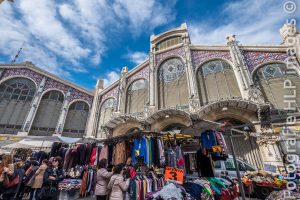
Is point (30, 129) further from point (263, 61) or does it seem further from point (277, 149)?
point (263, 61)

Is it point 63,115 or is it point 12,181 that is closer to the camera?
point 12,181

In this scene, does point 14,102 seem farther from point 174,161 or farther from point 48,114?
point 174,161

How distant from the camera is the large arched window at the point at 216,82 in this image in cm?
1171

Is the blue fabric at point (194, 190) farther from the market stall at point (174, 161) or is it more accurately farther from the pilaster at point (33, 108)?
the pilaster at point (33, 108)

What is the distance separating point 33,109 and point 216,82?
2030 cm

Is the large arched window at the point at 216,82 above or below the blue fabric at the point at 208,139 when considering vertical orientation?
above

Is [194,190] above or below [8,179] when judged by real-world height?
below

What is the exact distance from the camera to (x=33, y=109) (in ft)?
57.5

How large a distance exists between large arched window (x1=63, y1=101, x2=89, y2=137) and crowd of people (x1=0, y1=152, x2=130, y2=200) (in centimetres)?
1309

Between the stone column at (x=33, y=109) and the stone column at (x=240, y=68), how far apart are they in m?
21.5

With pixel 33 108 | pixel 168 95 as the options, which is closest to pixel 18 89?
pixel 33 108

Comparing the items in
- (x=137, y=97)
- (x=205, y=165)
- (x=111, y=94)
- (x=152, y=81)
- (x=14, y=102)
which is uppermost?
(x=111, y=94)

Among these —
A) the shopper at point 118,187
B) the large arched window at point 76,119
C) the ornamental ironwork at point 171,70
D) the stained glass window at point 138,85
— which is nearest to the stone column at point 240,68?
the ornamental ironwork at point 171,70

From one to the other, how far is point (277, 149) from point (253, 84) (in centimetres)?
445
